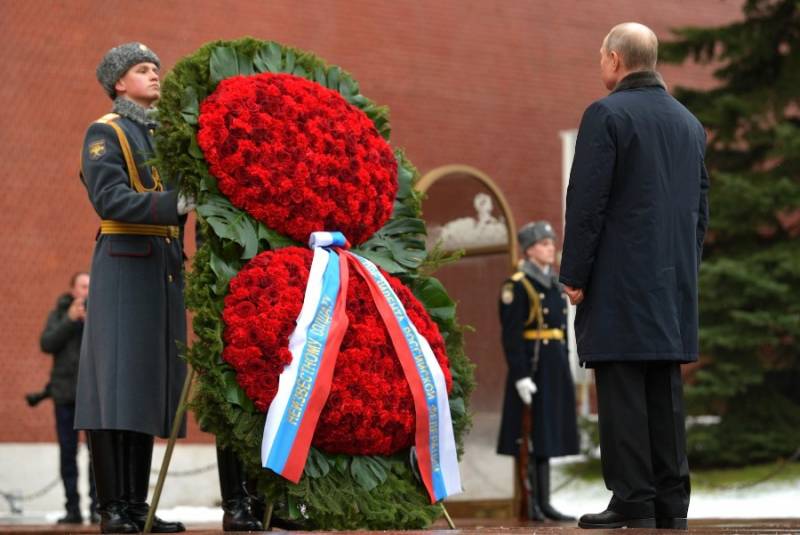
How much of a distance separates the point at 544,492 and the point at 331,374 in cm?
441

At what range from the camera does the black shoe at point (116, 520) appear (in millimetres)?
4875

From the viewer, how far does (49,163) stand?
11484 mm

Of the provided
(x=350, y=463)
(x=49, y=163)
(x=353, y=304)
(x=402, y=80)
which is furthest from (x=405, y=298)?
(x=402, y=80)

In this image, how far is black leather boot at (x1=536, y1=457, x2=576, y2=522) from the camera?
8.66 metres

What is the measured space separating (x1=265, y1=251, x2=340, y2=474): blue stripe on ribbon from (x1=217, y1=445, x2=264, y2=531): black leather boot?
19.0 inches

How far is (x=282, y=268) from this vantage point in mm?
4742

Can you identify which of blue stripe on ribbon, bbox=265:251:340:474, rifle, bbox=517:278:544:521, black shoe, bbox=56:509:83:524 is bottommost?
black shoe, bbox=56:509:83:524

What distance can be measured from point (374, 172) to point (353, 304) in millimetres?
540

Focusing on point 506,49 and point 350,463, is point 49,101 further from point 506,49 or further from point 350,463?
point 350,463

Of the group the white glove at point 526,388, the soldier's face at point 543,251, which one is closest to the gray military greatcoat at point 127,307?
the white glove at point 526,388

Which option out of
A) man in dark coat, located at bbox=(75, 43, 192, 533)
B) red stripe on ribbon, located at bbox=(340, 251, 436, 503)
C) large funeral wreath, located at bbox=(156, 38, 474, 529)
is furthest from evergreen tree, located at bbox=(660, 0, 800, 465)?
man in dark coat, located at bbox=(75, 43, 192, 533)

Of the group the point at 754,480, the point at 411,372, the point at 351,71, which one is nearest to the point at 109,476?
the point at 411,372

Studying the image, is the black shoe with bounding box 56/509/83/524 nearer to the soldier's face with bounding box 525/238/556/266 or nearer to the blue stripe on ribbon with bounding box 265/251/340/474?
the soldier's face with bounding box 525/238/556/266

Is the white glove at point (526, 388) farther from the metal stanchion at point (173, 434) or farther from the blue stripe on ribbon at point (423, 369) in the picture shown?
the metal stanchion at point (173, 434)
